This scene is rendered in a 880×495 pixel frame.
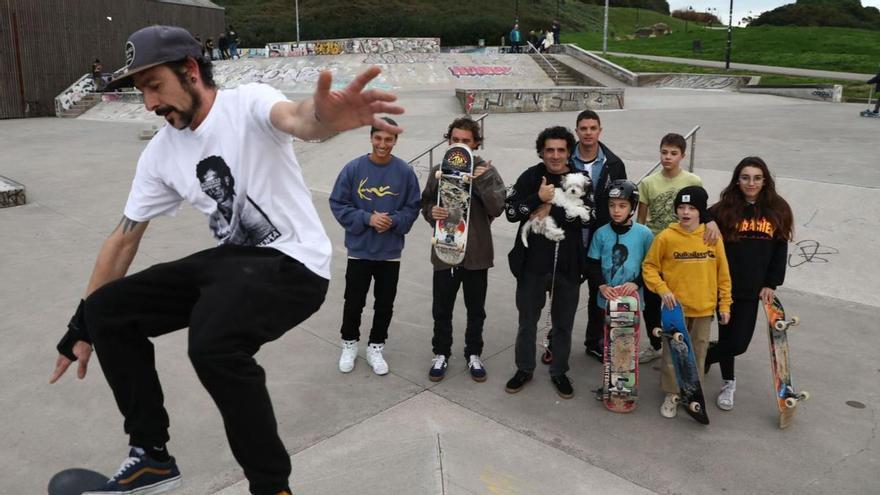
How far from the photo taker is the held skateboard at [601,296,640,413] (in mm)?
3682

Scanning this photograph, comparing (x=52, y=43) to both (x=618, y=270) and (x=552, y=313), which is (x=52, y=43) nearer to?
(x=552, y=313)

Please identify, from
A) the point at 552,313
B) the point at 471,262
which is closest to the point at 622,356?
the point at 552,313

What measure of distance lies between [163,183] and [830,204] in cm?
697

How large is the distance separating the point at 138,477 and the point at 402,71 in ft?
84.4

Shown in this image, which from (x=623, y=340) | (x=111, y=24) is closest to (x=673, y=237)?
(x=623, y=340)

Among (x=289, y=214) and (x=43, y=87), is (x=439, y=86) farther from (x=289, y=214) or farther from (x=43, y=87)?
(x=289, y=214)

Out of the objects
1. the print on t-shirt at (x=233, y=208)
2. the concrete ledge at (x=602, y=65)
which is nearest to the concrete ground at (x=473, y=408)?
the print on t-shirt at (x=233, y=208)

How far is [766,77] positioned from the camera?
23859mm

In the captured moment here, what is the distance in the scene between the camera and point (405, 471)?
9.70 feet

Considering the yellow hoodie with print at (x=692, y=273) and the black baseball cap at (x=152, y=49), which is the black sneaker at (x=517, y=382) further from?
the black baseball cap at (x=152, y=49)

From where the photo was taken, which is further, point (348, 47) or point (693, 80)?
point (348, 47)

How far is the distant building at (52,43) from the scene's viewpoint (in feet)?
82.0

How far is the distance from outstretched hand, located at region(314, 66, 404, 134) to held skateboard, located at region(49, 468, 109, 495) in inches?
68.4

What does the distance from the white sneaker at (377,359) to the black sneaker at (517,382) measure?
0.84 metres
